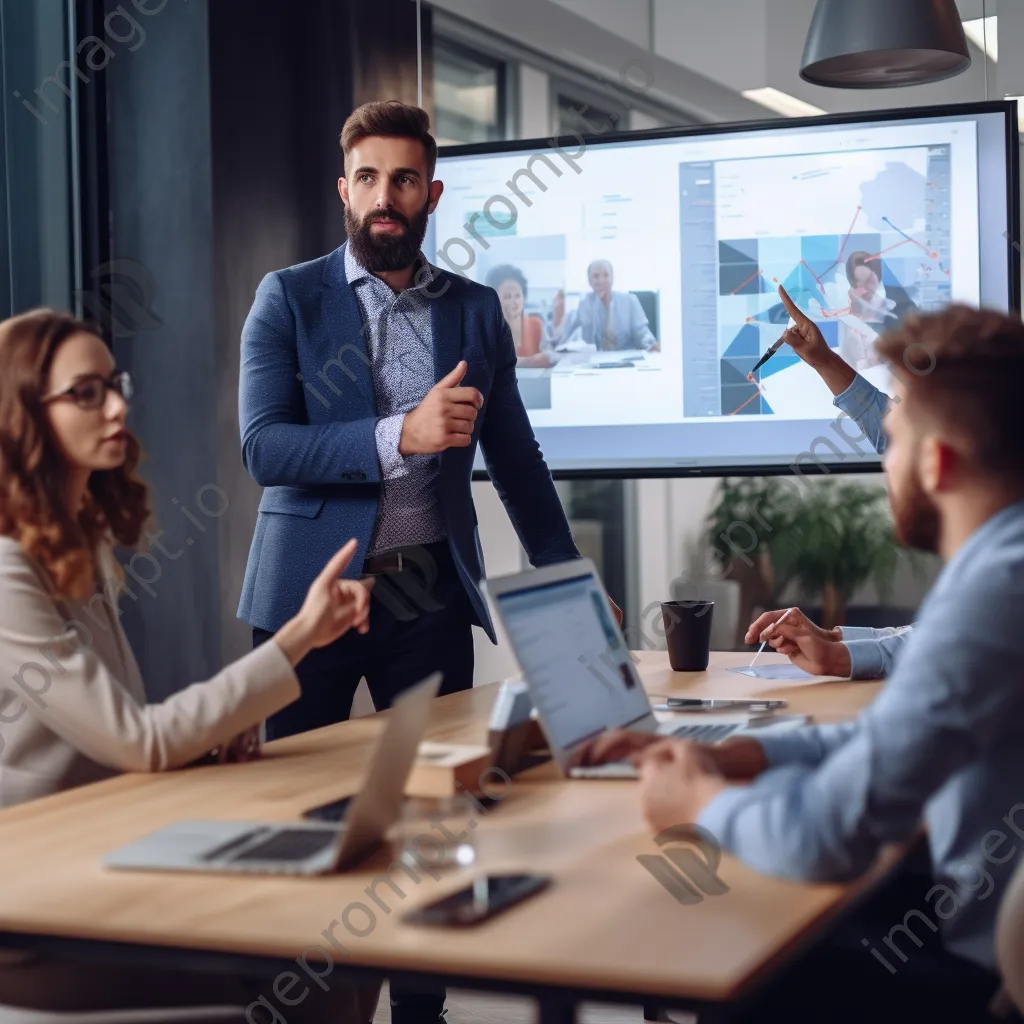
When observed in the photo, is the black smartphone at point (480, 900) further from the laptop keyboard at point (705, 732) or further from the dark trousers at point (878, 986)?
the laptop keyboard at point (705, 732)

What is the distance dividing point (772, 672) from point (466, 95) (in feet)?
10.2

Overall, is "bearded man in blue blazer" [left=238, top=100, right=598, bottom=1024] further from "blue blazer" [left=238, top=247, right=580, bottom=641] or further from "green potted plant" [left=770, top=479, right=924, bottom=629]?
"green potted plant" [left=770, top=479, right=924, bottom=629]

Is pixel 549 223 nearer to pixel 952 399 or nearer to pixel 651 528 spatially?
pixel 651 528

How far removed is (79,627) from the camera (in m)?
1.81

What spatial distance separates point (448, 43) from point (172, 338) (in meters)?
1.70

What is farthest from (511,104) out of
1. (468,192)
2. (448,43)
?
(468,192)

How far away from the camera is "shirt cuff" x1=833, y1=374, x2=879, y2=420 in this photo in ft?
9.68

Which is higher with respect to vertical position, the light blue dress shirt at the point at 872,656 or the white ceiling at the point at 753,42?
the white ceiling at the point at 753,42

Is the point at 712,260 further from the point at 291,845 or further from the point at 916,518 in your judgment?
the point at 291,845

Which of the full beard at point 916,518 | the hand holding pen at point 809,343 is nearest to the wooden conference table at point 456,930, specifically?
the full beard at point 916,518

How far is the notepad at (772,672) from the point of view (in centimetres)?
251

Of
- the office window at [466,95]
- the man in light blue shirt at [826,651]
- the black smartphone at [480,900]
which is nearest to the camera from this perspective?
the black smartphone at [480,900]

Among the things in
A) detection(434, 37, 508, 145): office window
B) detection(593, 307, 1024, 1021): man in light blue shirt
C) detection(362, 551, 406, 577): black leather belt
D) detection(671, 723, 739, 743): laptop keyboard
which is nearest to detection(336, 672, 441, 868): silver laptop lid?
detection(593, 307, 1024, 1021): man in light blue shirt

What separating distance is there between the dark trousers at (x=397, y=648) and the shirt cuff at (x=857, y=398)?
3.03ft
